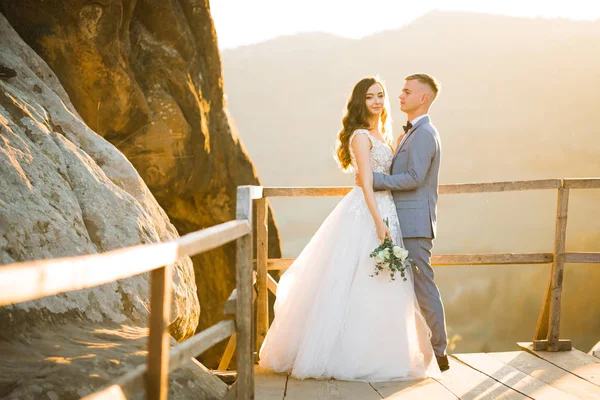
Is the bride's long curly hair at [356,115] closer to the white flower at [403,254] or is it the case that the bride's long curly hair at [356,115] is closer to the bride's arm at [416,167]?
the bride's arm at [416,167]

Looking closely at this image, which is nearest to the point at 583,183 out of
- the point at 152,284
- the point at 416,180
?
the point at 416,180

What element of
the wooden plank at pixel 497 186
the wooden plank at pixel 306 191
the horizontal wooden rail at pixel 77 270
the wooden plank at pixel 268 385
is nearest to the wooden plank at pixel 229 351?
the wooden plank at pixel 268 385

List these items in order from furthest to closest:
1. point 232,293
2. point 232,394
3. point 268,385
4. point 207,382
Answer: point 268,385 < point 232,293 < point 232,394 < point 207,382

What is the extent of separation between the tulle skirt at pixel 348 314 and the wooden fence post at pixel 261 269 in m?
0.57

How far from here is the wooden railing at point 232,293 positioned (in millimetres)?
1304

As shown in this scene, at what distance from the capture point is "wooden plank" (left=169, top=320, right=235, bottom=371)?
6.93 ft

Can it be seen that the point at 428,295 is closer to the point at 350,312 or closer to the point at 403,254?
the point at 403,254

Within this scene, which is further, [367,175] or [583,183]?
[583,183]

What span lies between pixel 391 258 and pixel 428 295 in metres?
0.49

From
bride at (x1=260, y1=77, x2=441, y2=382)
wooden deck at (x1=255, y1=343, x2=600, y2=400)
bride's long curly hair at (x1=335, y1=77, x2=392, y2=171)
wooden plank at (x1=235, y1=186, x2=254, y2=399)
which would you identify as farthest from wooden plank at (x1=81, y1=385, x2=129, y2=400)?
bride's long curly hair at (x1=335, y1=77, x2=392, y2=171)

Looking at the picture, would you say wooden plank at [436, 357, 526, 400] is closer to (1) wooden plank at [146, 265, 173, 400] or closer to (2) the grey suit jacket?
(2) the grey suit jacket

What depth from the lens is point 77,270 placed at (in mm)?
1361

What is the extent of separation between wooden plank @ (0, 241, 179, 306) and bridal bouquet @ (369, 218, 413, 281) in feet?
8.99

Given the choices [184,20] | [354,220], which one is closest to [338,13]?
[184,20]
